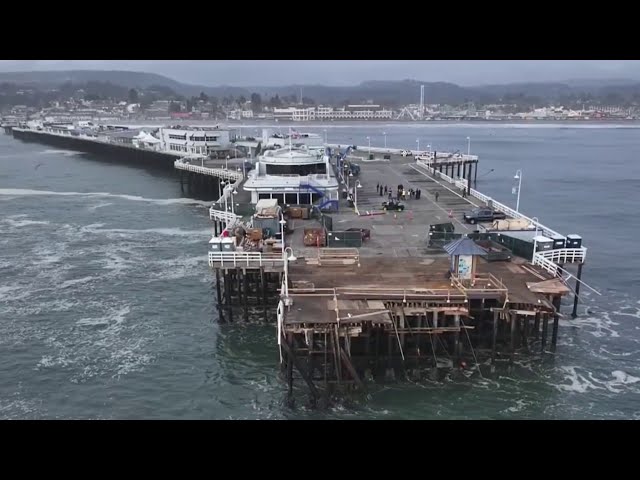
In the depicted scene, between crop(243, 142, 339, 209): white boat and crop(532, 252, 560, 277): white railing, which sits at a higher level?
crop(243, 142, 339, 209): white boat

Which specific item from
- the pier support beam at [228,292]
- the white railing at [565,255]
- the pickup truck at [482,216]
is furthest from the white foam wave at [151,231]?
the white railing at [565,255]

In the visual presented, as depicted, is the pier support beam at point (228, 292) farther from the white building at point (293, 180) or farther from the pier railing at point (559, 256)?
the pier railing at point (559, 256)

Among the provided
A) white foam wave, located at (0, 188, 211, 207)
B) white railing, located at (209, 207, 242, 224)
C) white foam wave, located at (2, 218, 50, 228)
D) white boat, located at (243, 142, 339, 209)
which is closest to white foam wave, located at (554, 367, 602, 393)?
white boat, located at (243, 142, 339, 209)

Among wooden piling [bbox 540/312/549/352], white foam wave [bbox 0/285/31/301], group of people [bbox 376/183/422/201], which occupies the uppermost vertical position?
group of people [bbox 376/183/422/201]

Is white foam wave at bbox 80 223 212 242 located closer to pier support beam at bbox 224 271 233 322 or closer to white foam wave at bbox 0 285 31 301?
white foam wave at bbox 0 285 31 301

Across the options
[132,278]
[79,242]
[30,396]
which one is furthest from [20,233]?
[30,396]

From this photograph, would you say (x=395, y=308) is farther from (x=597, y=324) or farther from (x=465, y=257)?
(x=597, y=324)

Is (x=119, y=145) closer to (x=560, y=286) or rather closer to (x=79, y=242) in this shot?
(x=79, y=242)
